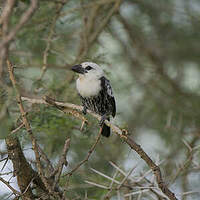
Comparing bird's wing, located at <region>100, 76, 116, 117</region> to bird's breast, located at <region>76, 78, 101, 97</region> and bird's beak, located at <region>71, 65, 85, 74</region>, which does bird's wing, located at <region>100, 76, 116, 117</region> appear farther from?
bird's beak, located at <region>71, 65, 85, 74</region>

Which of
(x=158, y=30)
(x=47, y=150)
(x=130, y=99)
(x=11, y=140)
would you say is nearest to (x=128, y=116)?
(x=130, y=99)

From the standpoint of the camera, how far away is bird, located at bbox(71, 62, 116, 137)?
4789 mm

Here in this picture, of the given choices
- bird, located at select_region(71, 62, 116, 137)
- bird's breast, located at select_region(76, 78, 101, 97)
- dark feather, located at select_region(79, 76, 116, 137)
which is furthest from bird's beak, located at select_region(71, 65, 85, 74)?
dark feather, located at select_region(79, 76, 116, 137)

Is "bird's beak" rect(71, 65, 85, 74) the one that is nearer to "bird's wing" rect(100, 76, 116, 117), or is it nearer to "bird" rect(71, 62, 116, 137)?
"bird" rect(71, 62, 116, 137)

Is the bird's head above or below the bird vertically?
above

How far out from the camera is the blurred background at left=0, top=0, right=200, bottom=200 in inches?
195

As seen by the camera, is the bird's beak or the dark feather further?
the dark feather

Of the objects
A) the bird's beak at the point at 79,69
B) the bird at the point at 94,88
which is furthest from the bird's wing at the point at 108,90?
the bird's beak at the point at 79,69

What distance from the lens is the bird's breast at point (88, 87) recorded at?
188 inches

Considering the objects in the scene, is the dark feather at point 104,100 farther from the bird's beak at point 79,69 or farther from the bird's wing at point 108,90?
the bird's beak at point 79,69

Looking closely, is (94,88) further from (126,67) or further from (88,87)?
(126,67)

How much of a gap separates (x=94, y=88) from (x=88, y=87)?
2.8 inches

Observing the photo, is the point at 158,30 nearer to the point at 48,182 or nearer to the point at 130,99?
the point at 130,99

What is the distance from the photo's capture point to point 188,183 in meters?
5.09
